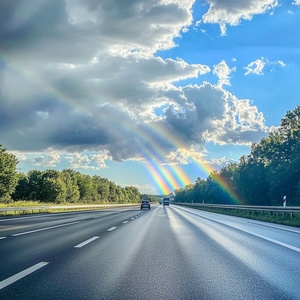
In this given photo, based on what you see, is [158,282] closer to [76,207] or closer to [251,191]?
[76,207]

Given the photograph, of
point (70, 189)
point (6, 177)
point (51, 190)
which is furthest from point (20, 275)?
point (70, 189)

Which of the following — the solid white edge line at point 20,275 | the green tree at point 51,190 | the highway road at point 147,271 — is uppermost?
the green tree at point 51,190

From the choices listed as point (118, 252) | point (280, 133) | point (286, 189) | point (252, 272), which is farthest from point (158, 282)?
point (280, 133)

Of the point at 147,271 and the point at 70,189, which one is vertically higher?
the point at 70,189

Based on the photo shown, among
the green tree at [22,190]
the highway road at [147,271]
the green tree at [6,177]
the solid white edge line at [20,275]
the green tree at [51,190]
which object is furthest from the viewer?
the green tree at [22,190]

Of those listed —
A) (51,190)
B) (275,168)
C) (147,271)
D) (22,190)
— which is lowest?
(147,271)

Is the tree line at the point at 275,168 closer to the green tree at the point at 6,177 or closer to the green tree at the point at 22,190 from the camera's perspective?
the green tree at the point at 6,177

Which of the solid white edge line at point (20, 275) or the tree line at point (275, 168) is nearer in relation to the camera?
the solid white edge line at point (20, 275)

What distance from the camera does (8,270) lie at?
6.08 metres

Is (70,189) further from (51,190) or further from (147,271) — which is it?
(147,271)

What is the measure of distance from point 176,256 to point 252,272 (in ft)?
7.16

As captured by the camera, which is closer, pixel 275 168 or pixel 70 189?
pixel 275 168

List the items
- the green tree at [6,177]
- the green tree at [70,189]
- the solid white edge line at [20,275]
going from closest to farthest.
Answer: the solid white edge line at [20,275] → the green tree at [6,177] → the green tree at [70,189]

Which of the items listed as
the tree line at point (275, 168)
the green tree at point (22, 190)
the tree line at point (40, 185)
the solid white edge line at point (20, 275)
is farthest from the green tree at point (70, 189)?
the solid white edge line at point (20, 275)
